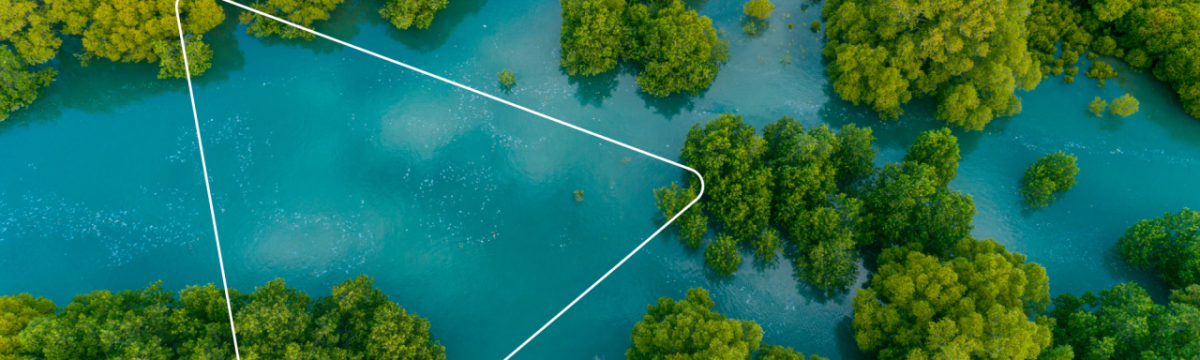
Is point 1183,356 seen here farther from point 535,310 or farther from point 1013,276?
point 535,310

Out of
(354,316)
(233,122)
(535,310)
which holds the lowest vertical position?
(535,310)

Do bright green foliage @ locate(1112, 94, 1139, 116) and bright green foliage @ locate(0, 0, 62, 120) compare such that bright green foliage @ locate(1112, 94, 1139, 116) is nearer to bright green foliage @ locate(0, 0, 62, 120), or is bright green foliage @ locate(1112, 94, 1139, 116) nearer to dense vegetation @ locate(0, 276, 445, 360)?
dense vegetation @ locate(0, 276, 445, 360)

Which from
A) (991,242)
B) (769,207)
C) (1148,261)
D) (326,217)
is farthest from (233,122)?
(1148,261)

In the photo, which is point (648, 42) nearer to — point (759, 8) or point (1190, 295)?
point (759, 8)

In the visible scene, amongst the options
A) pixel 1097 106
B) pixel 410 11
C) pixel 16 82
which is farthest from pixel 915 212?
pixel 16 82

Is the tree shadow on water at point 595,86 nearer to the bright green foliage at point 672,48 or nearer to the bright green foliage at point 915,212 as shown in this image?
the bright green foliage at point 672,48

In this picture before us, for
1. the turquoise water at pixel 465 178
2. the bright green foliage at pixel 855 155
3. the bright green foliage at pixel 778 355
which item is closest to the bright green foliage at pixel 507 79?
the turquoise water at pixel 465 178

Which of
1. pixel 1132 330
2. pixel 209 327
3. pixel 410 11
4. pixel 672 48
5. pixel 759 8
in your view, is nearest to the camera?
pixel 209 327
